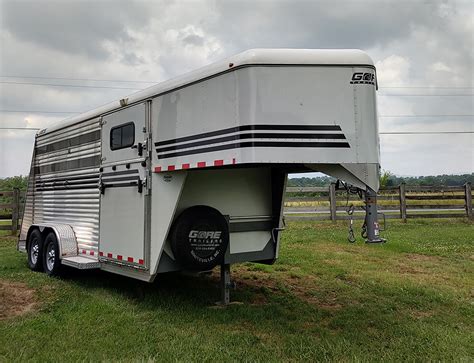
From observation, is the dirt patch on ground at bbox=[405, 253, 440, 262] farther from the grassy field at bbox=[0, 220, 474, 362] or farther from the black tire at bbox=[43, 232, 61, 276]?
the black tire at bbox=[43, 232, 61, 276]

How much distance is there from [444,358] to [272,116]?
2678 mm

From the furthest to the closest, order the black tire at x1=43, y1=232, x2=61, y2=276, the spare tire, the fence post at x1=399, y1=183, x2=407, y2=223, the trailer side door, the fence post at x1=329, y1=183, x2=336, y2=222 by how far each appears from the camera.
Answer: the fence post at x1=399, y1=183, x2=407, y2=223, the fence post at x1=329, y1=183, x2=336, y2=222, the black tire at x1=43, y1=232, x2=61, y2=276, the trailer side door, the spare tire

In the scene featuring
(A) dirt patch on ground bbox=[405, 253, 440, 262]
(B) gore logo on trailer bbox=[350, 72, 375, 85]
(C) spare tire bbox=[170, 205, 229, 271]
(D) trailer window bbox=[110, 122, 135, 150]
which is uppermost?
(B) gore logo on trailer bbox=[350, 72, 375, 85]

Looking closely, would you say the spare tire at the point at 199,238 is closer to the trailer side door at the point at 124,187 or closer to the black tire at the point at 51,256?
the trailer side door at the point at 124,187

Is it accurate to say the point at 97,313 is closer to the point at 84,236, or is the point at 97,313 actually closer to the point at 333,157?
the point at 84,236

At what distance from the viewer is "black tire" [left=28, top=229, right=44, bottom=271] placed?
24.3 feet

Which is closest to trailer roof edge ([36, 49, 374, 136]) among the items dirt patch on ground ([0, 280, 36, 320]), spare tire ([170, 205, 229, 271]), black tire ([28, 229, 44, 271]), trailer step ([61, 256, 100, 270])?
spare tire ([170, 205, 229, 271])

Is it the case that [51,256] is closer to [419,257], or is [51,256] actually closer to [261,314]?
[261,314]

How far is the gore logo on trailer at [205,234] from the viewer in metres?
4.94

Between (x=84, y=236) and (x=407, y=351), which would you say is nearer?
(x=407, y=351)

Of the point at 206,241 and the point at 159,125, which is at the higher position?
the point at 159,125

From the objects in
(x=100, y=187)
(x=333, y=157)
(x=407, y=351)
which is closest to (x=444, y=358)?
(x=407, y=351)

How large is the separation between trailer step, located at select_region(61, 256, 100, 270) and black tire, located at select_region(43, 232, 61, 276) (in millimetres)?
324

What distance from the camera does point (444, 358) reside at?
3748mm
